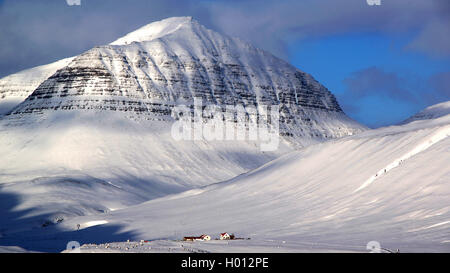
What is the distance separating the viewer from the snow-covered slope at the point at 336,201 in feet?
255

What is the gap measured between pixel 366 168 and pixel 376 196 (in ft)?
50.0

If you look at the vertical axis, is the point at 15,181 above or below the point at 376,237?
above

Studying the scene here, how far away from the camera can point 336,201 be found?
10438 cm

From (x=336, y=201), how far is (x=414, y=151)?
46.8ft

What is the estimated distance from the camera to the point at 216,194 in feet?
457

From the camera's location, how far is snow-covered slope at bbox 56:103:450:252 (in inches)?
3062

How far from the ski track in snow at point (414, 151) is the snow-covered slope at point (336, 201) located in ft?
0.50

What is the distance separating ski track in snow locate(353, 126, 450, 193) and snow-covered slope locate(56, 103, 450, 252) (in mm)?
153

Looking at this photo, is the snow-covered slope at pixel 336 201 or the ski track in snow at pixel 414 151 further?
the ski track in snow at pixel 414 151

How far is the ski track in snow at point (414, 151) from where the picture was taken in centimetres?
10769
